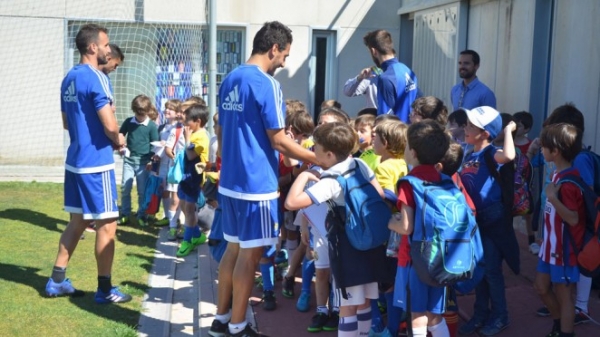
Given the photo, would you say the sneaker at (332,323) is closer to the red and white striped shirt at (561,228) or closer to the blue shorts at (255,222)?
the blue shorts at (255,222)

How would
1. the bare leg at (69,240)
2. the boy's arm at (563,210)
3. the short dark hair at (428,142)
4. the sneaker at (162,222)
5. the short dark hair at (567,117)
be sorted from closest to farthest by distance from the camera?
1. the short dark hair at (428,142)
2. the boy's arm at (563,210)
3. the short dark hair at (567,117)
4. the bare leg at (69,240)
5. the sneaker at (162,222)

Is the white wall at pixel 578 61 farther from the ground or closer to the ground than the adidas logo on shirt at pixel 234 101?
farther from the ground

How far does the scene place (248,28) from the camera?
1475 centimetres

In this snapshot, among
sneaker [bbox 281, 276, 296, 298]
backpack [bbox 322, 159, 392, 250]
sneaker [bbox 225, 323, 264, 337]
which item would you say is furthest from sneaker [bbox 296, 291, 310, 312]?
backpack [bbox 322, 159, 392, 250]

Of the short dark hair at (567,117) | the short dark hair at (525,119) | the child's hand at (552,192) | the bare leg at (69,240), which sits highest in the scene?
the short dark hair at (567,117)

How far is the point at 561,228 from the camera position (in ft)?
17.6

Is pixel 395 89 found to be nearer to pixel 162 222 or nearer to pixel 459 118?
pixel 459 118

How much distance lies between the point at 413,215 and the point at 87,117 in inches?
119

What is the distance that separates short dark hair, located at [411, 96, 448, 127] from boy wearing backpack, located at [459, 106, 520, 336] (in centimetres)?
81

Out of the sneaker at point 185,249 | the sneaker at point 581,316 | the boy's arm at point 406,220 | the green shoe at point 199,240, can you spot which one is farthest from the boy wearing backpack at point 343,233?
the green shoe at point 199,240

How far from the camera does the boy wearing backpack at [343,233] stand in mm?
4965

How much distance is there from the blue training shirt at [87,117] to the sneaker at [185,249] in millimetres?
2067

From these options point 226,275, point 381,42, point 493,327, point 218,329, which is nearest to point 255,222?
point 226,275

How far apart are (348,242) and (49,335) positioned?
237 centimetres
